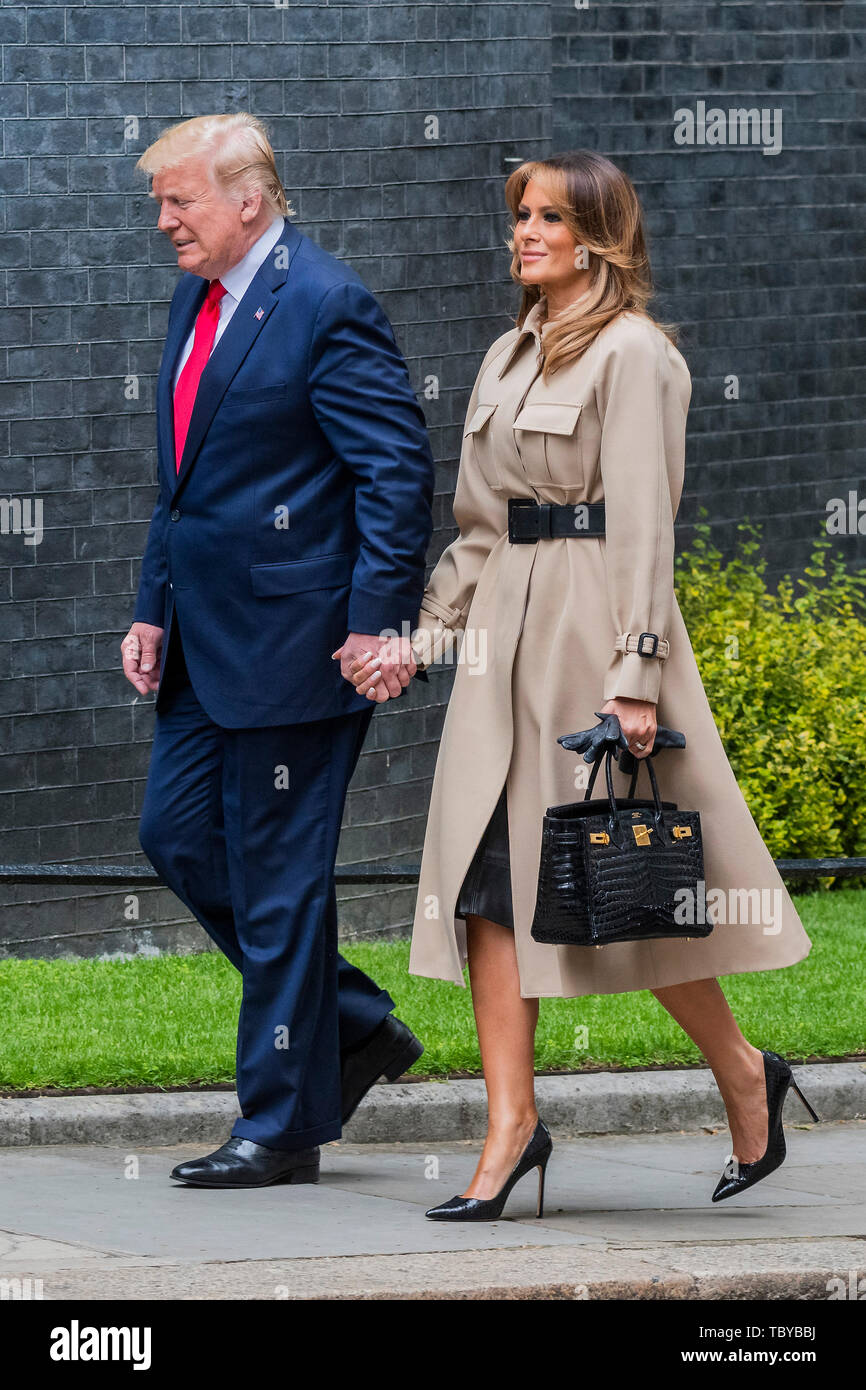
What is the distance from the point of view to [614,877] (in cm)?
439

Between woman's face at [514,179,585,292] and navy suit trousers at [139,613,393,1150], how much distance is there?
103 cm

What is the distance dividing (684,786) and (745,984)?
2763mm

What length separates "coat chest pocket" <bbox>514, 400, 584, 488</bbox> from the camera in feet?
15.2

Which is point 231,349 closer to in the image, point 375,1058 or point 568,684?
point 568,684

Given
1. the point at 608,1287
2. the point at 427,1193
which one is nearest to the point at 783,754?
the point at 427,1193

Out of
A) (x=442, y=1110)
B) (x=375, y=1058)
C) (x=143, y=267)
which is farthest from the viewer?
(x=143, y=267)

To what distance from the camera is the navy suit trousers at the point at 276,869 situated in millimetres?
4840

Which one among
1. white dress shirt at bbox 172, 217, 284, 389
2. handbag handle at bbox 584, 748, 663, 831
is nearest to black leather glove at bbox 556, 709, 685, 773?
handbag handle at bbox 584, 748, 663, 831

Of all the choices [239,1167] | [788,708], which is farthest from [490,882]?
[788,708]

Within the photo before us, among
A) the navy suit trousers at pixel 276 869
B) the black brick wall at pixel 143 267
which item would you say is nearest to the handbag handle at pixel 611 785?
the navy suit trousers at pixel 276 869

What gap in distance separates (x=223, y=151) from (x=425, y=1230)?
2350 mm

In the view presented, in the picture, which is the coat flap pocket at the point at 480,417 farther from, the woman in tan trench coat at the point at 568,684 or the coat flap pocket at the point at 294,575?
the coat flap pocket at the point at 294,575

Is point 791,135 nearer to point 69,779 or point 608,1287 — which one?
point 69,779

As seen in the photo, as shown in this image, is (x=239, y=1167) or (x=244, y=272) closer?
(x=239, y=1167)
